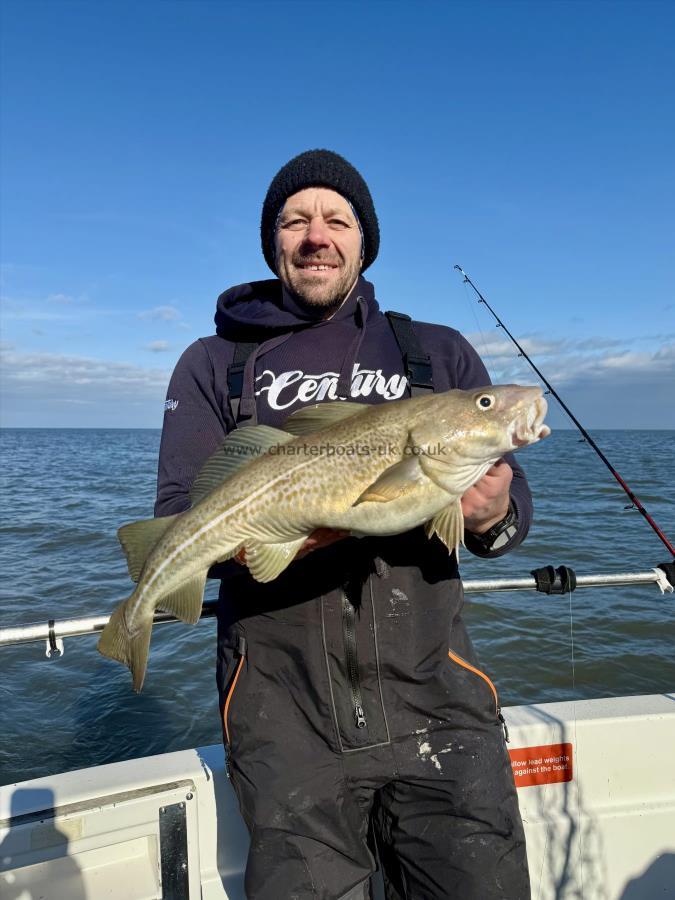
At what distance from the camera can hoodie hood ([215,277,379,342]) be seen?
338cm

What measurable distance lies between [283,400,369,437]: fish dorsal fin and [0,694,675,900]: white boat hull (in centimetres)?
202

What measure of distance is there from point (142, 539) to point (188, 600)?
380mm

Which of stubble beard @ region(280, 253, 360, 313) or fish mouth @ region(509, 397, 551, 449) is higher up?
stubble beard @ region(280, 253, 360, 313)

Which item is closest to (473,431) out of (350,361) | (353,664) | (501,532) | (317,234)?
(501,532)

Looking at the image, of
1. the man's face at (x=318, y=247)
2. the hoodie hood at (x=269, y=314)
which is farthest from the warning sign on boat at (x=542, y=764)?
the man's face at (x=318, y=247)

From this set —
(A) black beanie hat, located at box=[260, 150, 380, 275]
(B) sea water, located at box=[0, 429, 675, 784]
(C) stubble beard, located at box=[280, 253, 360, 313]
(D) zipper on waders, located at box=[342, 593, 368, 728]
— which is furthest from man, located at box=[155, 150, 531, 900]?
(B) sea water, located at box=[0, 429, 675, 784]

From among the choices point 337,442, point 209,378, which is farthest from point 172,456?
point 337,442

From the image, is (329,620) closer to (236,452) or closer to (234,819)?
(236,452)

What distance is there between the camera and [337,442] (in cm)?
279

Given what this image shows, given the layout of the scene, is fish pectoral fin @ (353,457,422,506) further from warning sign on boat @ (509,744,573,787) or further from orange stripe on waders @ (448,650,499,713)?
warning sign on boat @ (509,744,573,787)

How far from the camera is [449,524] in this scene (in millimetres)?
2713

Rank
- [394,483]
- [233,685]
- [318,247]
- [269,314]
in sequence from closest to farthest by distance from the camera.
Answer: [394,483] < [233,685] < [318,247] < [269,314]

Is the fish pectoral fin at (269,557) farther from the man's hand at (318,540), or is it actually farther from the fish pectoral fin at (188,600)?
the fish pectoral fin at (188,600)

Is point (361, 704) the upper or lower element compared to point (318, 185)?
lower
